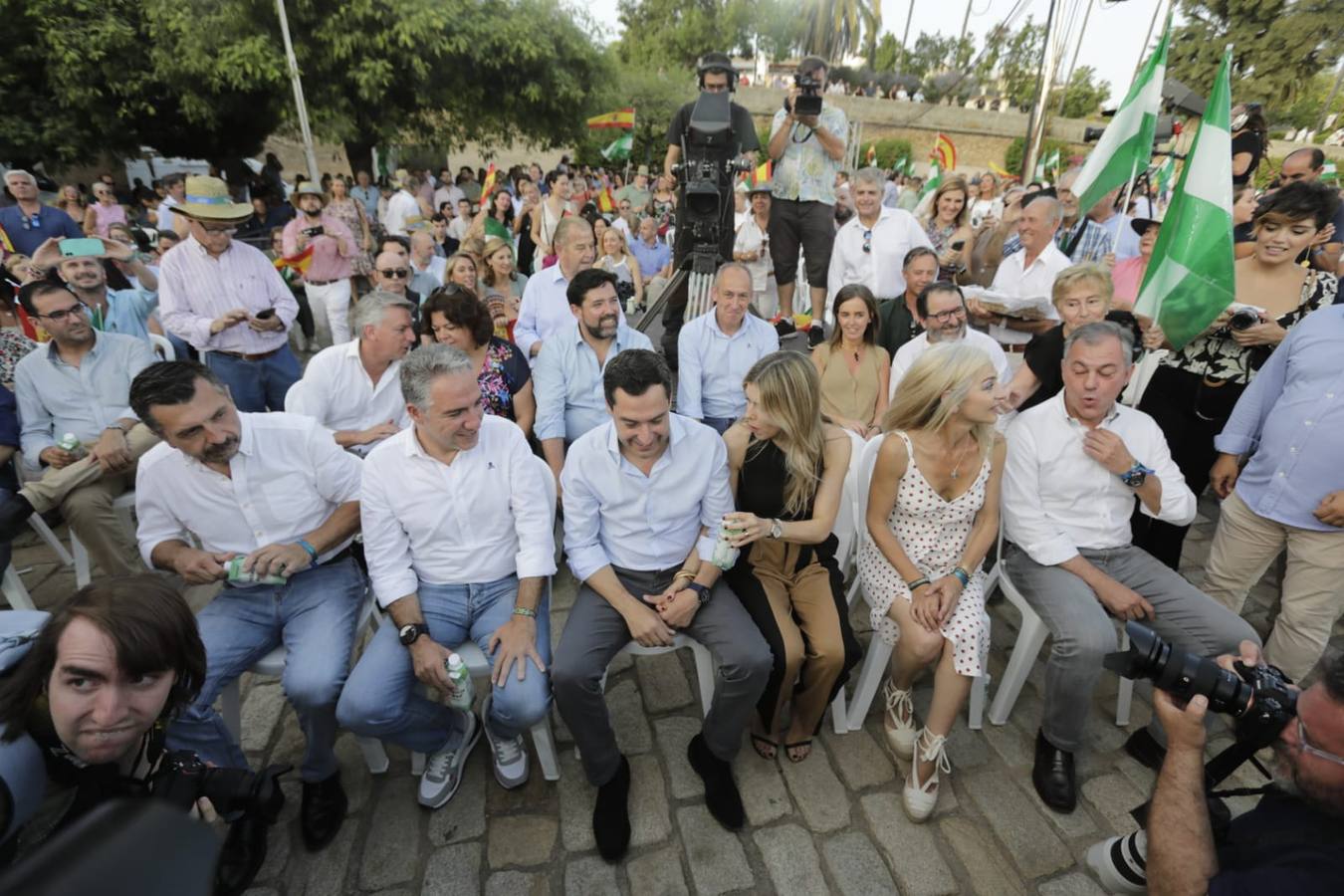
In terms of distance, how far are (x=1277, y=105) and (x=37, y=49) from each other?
153 feet

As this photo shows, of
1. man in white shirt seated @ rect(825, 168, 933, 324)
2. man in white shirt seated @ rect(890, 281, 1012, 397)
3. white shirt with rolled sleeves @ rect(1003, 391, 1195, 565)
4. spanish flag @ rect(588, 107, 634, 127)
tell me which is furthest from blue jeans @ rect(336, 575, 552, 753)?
spanish flag @ rect(588, 107, 634, 127)

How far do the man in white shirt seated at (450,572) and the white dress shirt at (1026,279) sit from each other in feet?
10.7

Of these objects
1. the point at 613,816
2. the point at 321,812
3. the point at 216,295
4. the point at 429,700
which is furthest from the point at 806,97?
the point at 321,812

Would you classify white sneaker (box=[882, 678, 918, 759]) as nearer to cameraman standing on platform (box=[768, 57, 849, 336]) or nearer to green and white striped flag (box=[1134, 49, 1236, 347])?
green and white striped flag (box=[1134, 49, 1236, 347])

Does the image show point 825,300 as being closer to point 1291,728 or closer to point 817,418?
point 817,418

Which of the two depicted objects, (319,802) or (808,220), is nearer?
(319,802)

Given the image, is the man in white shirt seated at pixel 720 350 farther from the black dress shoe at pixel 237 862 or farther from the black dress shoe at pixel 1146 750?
the black dress shoe at pixel 237 862

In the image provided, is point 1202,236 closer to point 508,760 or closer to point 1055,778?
point 1055,778

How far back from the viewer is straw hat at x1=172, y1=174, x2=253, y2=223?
3893mm

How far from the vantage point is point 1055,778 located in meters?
2.34

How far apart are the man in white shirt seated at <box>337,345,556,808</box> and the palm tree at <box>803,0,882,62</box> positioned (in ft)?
153

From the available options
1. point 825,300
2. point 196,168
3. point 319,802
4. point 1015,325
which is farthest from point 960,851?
point 196,168

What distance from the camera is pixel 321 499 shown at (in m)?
2.58

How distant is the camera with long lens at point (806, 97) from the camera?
15.8 feet
